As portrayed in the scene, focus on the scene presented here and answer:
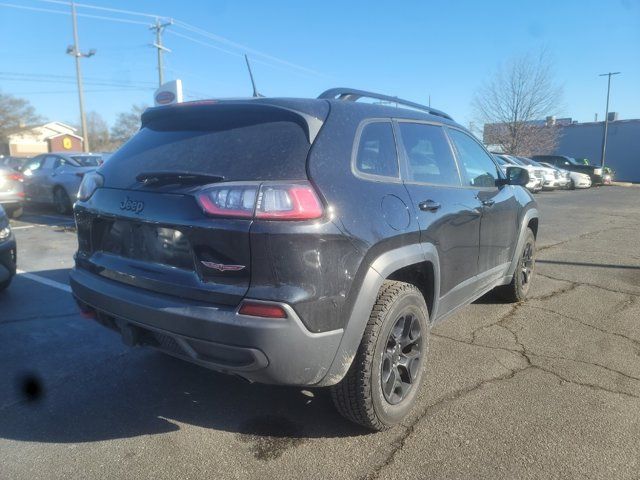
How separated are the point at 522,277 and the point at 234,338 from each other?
3793 millimetres

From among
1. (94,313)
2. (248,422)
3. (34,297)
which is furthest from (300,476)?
(34,297)

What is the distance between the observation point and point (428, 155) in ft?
11.1

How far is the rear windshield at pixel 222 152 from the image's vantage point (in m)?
2.37

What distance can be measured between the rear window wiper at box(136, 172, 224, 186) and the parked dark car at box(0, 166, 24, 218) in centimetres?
959

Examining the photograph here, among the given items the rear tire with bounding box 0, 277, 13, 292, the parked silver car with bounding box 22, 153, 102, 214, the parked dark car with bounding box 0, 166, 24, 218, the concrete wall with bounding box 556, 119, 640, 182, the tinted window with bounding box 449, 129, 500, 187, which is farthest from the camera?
the concrete wall with bounding box 556, 119, 640, 182

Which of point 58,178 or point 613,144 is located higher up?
point 613,144

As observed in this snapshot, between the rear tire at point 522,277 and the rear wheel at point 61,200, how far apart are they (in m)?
10.1

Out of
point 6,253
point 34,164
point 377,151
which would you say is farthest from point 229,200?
point 34,164

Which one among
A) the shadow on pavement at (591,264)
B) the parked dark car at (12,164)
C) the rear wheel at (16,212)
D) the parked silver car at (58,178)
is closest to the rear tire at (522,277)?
the shadow on pavement at (591,264)

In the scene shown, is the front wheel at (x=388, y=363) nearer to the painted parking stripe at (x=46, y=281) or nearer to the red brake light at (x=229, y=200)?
the red brake light at (x=229, y=200)

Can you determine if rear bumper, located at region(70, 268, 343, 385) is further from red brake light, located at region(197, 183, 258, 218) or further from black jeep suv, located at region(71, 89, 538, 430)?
red brake light, located at region(197, 183, 258, 218)

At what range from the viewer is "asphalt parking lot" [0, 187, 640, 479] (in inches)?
97.6

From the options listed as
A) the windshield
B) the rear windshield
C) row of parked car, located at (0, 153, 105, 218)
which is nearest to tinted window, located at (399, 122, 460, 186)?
the rear windshield

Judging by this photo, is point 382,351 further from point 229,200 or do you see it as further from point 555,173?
point 555,173
